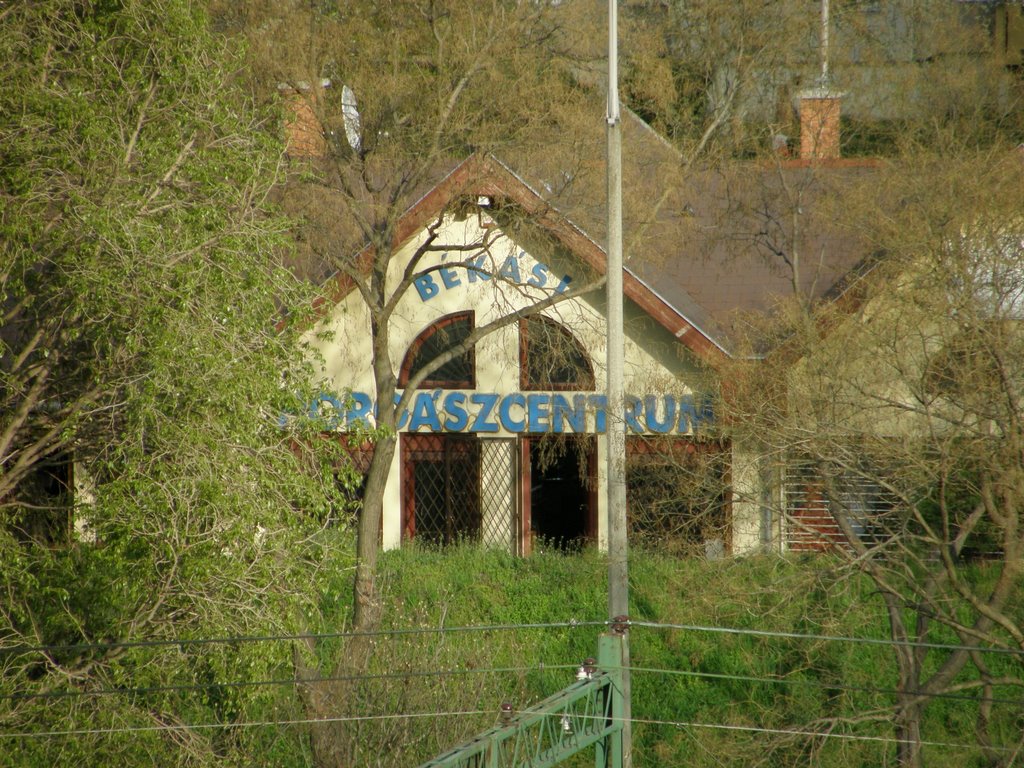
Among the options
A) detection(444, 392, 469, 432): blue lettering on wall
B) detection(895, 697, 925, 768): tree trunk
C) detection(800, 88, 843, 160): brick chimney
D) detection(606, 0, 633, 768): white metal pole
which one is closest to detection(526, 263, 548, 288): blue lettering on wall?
detection(444, 392, 469, 432): blue lettering on wall

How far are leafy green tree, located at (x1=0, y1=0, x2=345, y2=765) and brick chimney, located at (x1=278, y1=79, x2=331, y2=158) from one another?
2930 millimetres

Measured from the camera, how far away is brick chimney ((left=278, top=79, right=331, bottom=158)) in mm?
13711

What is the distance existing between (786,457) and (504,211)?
15.8ft

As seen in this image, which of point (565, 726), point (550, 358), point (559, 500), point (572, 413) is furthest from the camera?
point (559, 500)

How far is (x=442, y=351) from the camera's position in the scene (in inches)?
678

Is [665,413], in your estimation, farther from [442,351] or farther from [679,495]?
[442,351]

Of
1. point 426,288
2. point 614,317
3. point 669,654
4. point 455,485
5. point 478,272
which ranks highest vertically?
point 426,288

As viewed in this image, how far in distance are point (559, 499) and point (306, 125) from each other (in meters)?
6.57

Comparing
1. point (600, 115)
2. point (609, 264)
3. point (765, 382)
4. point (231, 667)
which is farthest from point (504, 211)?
point (231, 667)

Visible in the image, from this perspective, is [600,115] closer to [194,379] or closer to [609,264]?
[609,264]

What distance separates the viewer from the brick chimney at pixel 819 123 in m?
16.2

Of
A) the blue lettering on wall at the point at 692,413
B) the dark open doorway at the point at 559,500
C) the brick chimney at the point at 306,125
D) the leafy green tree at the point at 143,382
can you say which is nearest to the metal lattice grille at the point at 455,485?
the dark open doorway at the point at 559,500

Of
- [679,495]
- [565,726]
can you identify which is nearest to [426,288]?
[679,495]

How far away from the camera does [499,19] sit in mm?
13961
